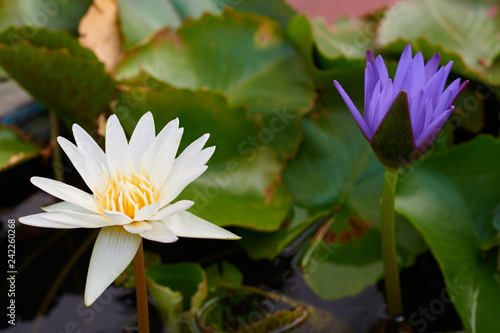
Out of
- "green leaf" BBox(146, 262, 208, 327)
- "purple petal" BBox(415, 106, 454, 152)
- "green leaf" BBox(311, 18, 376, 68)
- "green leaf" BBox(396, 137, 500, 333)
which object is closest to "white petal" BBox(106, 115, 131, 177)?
"green leaf" BBox(146, 262, 208, 327)

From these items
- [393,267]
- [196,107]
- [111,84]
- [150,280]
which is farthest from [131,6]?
[393,267]

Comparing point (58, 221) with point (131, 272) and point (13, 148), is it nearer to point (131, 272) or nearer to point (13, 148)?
point (131, 272)

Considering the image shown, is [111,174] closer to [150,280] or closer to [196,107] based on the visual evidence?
[150,280]

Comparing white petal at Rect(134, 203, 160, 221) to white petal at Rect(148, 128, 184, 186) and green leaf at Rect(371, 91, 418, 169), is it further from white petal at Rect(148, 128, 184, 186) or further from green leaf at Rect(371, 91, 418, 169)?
green leaf at Rect(371, 91, 418, 169)

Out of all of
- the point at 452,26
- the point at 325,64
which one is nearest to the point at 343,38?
the point at 325,64

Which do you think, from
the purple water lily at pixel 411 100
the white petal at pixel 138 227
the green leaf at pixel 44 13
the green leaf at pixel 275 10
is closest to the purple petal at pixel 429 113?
the purple water lily at pixel 411 100
